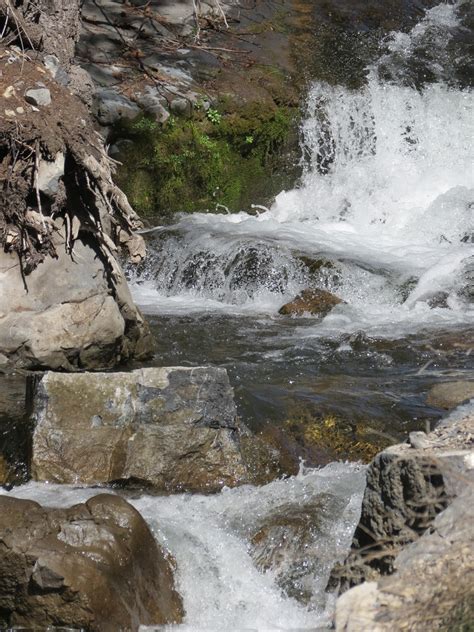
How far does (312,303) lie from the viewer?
8.73 m

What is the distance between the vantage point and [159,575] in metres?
4.08

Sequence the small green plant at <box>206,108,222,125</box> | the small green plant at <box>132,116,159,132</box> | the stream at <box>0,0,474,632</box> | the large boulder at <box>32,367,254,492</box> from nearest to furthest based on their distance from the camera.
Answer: the stream at <box>0,0,474,632</box>
the large boulder at <box>32,367,254,492</box>
the small green plant at <box>132,116,159,132</box>
the small green plant at <box>206,108,222,125</box>

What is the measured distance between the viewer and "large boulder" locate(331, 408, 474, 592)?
9.91 ft

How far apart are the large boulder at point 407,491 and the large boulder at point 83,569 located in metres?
0.81

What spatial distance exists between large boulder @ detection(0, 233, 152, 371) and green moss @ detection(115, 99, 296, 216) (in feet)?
14.9

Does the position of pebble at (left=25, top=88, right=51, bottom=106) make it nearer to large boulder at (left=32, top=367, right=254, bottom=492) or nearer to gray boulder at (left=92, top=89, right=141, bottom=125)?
large boulder at (left=32, top=367, right=254, bottom=492)

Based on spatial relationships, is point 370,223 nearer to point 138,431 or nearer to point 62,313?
point 62,313

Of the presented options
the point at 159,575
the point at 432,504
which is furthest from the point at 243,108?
the point at 432,504

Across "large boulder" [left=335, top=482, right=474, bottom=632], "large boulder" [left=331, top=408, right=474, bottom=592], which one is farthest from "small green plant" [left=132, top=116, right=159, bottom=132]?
"large boulder" [left=335, top=482, right=474, bottom=632]

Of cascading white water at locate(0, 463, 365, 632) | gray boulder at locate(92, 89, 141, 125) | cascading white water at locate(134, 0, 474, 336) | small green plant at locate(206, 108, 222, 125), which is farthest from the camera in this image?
small green plant at locate(206, 108, 222, 125)

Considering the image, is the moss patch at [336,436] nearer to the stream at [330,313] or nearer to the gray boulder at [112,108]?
the stream at [330,313]

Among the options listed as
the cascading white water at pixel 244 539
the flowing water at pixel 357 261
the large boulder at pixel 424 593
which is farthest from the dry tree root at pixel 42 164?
the large boulder at pixel 424 593

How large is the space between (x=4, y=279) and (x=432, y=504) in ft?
12.7

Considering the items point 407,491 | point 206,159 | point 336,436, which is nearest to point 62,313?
point 336,436
